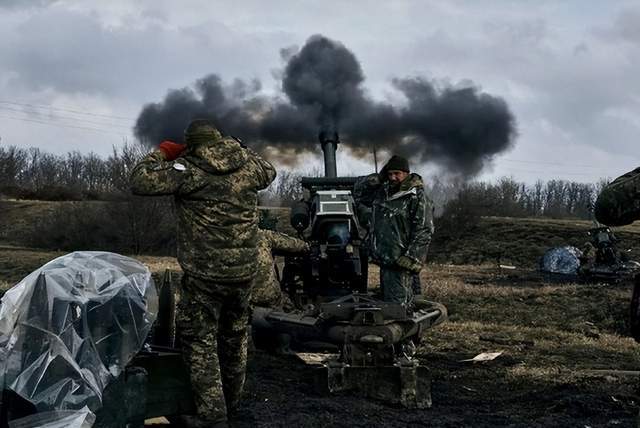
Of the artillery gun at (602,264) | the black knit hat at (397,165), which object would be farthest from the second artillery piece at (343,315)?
the artillery gun at (602,264)

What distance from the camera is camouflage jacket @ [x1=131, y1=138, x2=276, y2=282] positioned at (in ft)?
15.0

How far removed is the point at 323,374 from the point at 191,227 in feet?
5.84

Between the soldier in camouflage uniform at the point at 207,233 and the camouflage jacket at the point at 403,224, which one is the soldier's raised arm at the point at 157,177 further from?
the camouflage jacket at the point at 403,224

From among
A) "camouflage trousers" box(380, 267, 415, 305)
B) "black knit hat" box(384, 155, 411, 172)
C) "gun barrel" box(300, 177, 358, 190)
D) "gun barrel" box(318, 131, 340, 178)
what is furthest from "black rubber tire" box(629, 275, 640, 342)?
"gun barrel" box(318, 131, 340, 178)

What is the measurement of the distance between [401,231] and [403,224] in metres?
0.07

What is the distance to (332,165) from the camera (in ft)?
37.8

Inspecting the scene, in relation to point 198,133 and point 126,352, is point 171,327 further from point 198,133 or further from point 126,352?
point 198,133

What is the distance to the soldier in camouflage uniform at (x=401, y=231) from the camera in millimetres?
6680

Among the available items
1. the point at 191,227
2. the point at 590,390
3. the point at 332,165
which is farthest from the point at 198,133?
the point at 332,165

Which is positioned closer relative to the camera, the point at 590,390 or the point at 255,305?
the point at 590,390

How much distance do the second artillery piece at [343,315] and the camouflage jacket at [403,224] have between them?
0.48m

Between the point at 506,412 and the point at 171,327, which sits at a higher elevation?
the point at 171,327

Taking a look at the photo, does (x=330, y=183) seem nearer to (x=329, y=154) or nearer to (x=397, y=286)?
(x=397, y=286)

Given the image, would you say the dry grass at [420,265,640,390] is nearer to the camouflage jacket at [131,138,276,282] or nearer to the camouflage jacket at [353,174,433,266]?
the camouflage jacket at [353,174,433,266]
